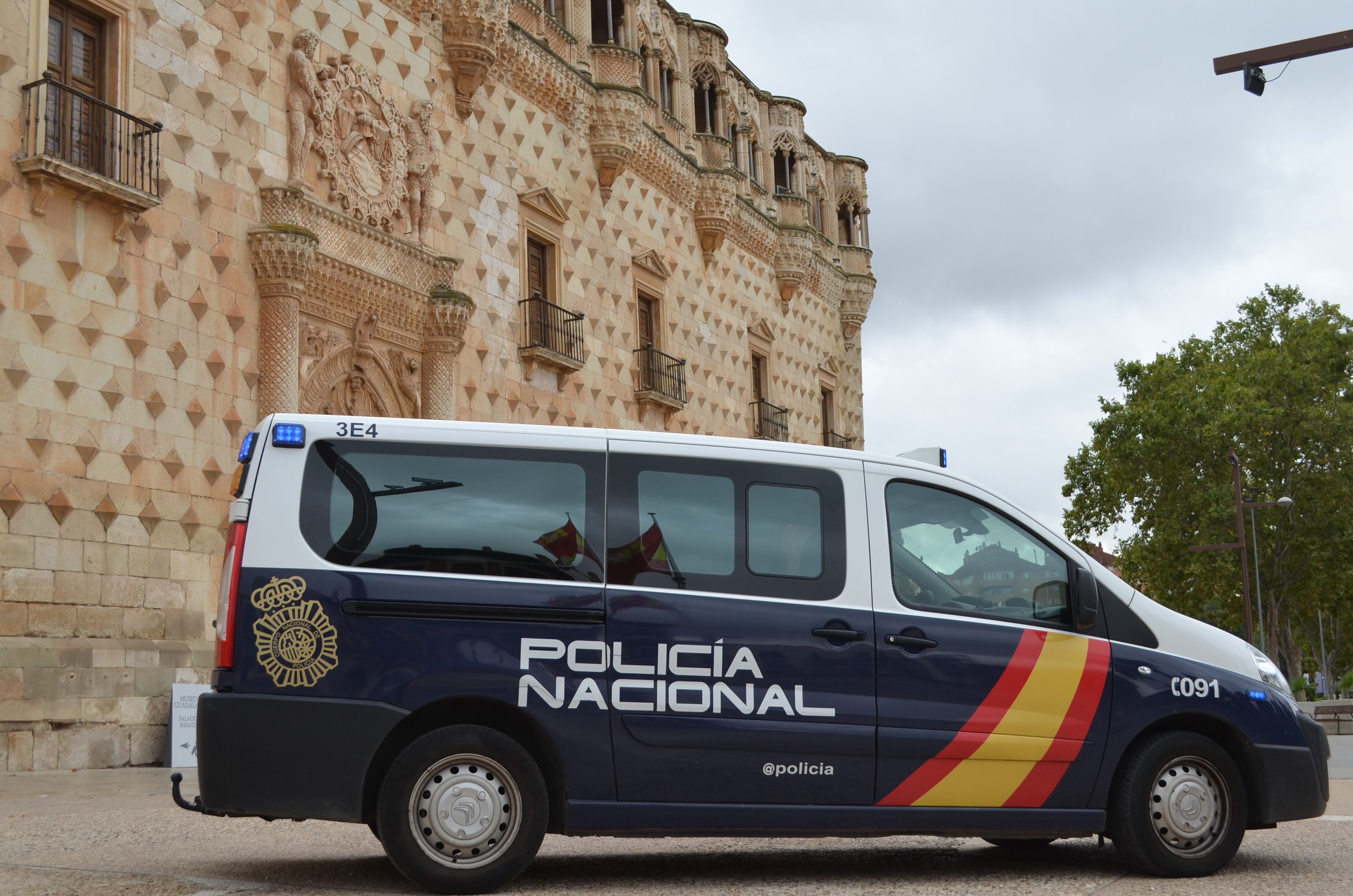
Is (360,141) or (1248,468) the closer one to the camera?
(360,141)

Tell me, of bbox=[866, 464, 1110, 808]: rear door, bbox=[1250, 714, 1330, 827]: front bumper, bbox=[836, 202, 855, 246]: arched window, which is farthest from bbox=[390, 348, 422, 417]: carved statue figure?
bbox=[836, 202, 855, 246]: arched window

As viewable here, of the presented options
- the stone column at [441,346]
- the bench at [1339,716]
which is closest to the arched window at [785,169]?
the stone column at [441,346]

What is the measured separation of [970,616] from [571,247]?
19530 millimetres

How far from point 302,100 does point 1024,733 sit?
1475cm

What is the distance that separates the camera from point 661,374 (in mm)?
28266

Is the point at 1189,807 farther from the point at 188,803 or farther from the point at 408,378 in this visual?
the point at 408,378

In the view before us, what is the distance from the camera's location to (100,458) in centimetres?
1495

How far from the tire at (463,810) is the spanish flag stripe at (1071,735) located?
238 centimetres

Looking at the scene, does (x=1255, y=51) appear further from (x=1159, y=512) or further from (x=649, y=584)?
(x=1159, y=512)

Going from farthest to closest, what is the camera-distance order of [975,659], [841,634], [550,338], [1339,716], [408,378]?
[1339,716] → [550,338] → [408,378] → [975,659] → [841,634]

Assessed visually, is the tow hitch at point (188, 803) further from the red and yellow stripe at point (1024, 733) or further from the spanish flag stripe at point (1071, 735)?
the spanish flag stripe at point (1071, 735)

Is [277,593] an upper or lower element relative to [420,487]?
lower

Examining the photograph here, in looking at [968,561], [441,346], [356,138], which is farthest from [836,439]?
[968,561]

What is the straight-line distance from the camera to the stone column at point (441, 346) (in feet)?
67.8
